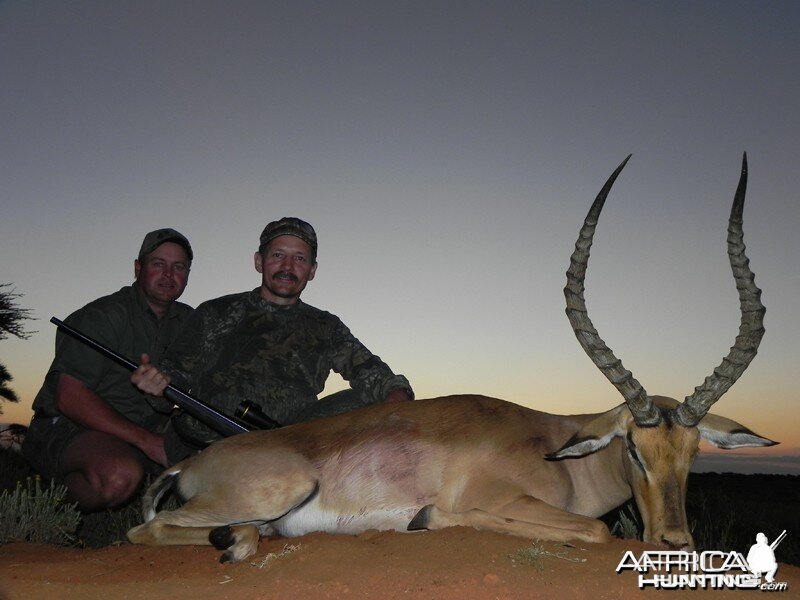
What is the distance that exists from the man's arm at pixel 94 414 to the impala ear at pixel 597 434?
12.3 ft

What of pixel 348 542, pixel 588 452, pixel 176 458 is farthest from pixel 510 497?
pixel 176 458

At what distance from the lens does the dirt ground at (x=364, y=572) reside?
10.0 feet

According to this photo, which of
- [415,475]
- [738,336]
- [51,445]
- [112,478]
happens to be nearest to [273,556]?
[415,475]

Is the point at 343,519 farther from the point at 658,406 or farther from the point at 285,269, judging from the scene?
the point at 285,269

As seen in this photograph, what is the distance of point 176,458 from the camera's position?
6371 millimetres

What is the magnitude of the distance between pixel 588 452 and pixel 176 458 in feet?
12.4

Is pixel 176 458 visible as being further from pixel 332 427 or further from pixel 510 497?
pixel 510 497

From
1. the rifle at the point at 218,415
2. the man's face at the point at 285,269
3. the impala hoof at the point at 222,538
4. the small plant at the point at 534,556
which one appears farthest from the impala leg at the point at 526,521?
the man's face at the point at 285,269

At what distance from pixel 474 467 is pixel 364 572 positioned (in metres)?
1.45

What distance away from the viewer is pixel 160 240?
7.32 m

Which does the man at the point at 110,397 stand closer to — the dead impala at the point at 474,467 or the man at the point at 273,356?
the man at the point at 273,356

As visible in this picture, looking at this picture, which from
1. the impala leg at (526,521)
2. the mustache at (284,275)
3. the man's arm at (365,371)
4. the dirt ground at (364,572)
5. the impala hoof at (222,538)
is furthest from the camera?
the mustache at (284,275)

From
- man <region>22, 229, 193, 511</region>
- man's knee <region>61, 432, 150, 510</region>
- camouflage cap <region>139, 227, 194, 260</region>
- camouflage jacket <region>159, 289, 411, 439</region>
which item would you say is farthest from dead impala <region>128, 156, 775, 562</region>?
camouflage cap <region>139, 227, 194, 260</region>

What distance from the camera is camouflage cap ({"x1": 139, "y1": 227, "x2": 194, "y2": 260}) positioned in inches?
288
